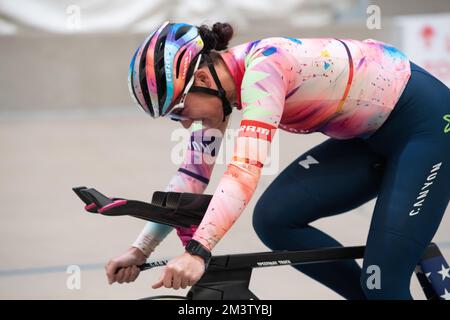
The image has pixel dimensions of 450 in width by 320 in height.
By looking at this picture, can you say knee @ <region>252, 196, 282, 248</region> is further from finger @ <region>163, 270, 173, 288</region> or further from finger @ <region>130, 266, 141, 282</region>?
finger @ <region>163, 270, 173, 288</region>

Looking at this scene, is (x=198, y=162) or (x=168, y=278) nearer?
(x=168, y=278)

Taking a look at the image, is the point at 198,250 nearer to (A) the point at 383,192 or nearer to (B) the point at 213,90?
(B) the point at 213,90

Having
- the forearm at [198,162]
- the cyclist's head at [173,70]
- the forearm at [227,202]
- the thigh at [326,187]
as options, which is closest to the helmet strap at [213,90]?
the cyclist's head at [173,70]

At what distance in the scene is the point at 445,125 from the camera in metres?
2.34

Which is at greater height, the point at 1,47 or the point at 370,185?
the point at 1,47

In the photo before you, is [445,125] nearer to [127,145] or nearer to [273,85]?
[273,85]

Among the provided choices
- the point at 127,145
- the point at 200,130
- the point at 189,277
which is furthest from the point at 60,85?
the point at 189,277

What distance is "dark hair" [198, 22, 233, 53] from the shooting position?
7.41 ft

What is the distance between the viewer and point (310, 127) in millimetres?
2381

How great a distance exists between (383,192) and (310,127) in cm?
31

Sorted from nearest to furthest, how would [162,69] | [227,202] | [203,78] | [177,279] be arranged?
[177,279], [227,202], [162,69], [203,78]

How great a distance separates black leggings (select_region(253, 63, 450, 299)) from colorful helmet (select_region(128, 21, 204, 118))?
632mm

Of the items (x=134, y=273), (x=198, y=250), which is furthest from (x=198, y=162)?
(x=198, y=250)

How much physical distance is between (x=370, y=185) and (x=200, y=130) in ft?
2.03
